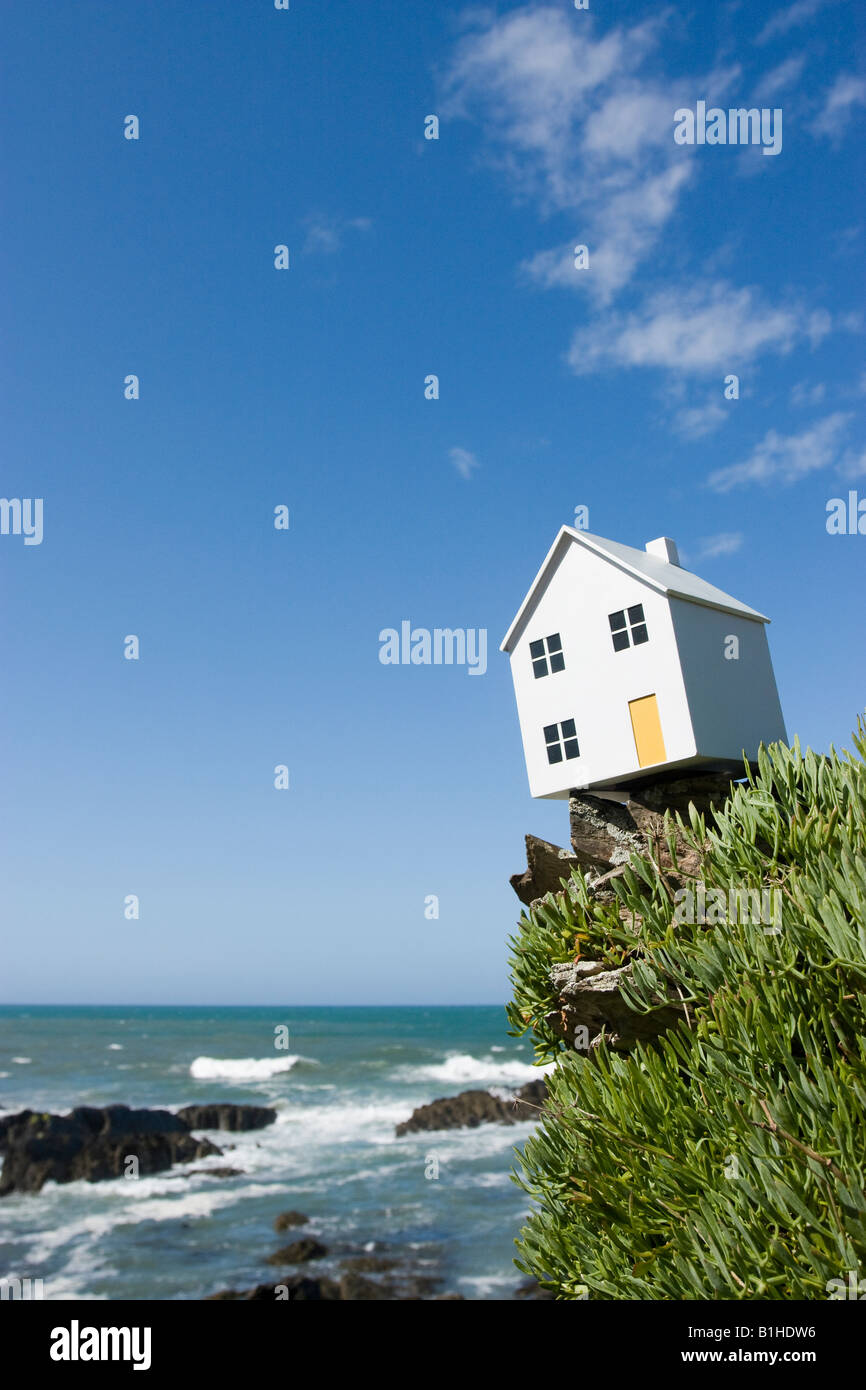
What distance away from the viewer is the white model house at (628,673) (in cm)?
1146

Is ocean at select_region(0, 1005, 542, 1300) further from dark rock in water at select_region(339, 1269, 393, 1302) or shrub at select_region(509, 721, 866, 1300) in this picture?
shrub at select_region(509, 721, 866, 1300)

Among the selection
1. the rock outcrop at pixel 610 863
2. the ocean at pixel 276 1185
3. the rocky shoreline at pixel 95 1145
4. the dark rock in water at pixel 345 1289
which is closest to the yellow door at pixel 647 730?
the rock outcrop at pixel 610 863

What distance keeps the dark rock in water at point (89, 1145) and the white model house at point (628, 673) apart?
37.4 m

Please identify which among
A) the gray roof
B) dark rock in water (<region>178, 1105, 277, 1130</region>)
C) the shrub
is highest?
the gray roof

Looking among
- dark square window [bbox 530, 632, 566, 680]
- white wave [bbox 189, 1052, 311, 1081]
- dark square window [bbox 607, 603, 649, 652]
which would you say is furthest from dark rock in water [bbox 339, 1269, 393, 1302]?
white wave [bbox 189, 1052, 311, 1081]

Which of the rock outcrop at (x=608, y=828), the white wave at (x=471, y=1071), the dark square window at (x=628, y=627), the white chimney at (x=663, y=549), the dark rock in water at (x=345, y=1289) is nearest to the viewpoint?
the rock outcrop at (x=608, y=828)

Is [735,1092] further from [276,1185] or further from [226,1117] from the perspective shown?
[226,1117]

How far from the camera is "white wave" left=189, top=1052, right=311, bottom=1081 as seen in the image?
66.7 meters

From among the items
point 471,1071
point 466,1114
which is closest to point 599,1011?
point 466,1114

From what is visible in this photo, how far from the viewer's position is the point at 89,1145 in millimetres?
41875

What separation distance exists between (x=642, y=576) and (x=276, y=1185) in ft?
125

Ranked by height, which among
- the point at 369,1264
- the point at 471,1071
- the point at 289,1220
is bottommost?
the point at 471,1071

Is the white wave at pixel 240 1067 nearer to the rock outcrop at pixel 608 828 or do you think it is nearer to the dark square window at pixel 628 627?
the rock outcrop at pixel 608 828

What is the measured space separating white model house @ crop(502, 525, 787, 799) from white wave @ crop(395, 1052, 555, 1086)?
55361mm
